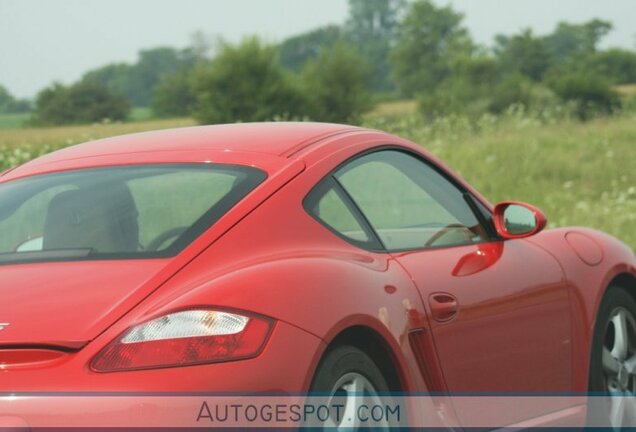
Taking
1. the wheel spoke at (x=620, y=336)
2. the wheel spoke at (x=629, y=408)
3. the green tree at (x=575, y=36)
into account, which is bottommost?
the green tree at (x=575, y=36)

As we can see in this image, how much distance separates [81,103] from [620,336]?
8326 centimetres

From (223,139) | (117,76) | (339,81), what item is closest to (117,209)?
(223,139)

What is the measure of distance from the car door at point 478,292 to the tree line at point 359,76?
4015 centimetres

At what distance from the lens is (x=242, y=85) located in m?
64.9

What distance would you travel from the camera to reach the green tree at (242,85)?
65.2 meters

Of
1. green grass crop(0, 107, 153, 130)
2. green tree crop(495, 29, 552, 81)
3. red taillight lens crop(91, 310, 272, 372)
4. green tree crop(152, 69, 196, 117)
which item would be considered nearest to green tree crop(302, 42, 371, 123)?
green tree crop(152, 69, 196, 117)

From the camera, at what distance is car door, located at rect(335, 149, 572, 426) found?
439cm

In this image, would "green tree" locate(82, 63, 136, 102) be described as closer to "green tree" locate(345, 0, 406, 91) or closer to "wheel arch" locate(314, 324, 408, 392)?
"green tree" locate(345, 0, 406, 91)

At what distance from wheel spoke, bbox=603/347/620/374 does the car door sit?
0.33m

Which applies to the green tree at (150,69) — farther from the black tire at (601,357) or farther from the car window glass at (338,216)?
the car window glass at (338,216)

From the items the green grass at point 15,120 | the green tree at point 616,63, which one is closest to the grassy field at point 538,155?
the green grass at point 15,120

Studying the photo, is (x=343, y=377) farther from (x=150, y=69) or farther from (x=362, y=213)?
(x=150, y=69)

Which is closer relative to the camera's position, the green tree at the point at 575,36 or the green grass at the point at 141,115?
the green grass at the point at 141,115

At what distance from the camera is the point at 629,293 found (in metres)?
5.76
